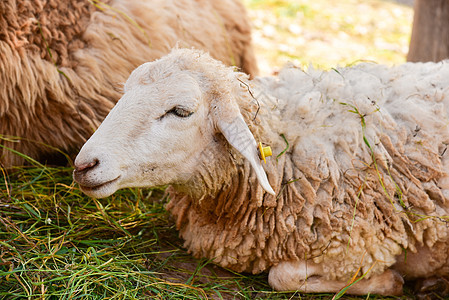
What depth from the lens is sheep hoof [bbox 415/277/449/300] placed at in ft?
9.23

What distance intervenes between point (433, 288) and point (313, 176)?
0.90 metres

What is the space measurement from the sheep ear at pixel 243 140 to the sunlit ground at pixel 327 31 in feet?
11.6

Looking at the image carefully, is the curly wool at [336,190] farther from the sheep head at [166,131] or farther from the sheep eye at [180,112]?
the sheep eye at [180,112]

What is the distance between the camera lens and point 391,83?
9.53ft

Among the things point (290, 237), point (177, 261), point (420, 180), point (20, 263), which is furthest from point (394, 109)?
point (20, 263)

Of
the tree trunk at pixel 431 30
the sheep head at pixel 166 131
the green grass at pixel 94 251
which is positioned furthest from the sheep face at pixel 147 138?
the tree trunk at pixel 431 30

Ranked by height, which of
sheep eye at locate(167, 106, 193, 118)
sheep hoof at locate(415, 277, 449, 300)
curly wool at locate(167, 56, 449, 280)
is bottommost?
sheep hoof at locate(415, 277, 449, 300)

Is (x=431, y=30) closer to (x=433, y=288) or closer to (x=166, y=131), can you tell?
(x=433, y=288)

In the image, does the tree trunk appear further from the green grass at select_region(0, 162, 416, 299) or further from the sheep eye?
the sheep eye

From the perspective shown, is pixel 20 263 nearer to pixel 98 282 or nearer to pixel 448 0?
pixel 98 282

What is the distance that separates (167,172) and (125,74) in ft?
5.16

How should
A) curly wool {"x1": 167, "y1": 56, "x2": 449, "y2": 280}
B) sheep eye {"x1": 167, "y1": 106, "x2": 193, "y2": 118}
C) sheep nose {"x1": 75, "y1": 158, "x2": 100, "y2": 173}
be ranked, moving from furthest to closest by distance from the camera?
curly wool {"x1": 167, "y1": 56, "x2": 449, "y2": 280}, sheep eye {"x1": 167, "y1": 106, "x2": 193, "y2": 118}, sheep nose {"x1": 75, "y1": 158, "x2": 100, "y2": 173}

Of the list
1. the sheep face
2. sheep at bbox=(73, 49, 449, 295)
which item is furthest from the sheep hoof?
the sheep face

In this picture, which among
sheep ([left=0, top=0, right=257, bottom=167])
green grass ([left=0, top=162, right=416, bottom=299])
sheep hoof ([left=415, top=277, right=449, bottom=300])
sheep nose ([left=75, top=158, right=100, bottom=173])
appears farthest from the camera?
sheep ([left=0, top=0, right=257, bottom=167])
